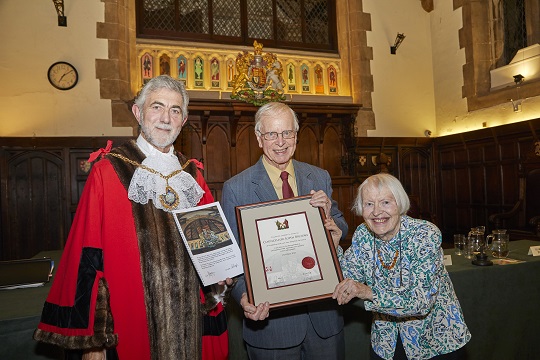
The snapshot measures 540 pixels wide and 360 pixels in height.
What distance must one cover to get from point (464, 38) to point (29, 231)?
9380 mm

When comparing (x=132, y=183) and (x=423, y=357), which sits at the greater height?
(x=132, y=183)

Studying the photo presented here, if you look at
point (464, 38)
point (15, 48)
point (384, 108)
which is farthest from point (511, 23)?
point (15, 48)

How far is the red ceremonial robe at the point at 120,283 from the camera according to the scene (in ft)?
5.15

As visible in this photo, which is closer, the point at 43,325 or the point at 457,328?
→ the point at 43,325

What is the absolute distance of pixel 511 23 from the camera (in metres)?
7.95

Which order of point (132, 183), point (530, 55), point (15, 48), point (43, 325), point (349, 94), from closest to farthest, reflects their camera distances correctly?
point (43, 325)
point (132, 183)
point (15, 48)
point (530, 55)
point (349, 94)

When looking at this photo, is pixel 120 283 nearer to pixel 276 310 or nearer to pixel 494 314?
pixel 276 310

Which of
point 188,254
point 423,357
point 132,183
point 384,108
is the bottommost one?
point 423,357

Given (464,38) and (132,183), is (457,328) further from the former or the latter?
(464,38)

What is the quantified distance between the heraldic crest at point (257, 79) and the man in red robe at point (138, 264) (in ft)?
18.2

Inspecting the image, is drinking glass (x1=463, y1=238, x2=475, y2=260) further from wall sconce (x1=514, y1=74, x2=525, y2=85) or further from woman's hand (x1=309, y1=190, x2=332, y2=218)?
wall sconce (x1=514, y1=74, x2=525, y2=85)

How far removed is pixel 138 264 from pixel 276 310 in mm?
684

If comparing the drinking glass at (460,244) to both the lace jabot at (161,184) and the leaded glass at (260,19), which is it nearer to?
the lace jabot at (161,184)

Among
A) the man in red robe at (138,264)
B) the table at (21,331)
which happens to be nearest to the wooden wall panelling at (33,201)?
the table at (21,331)
